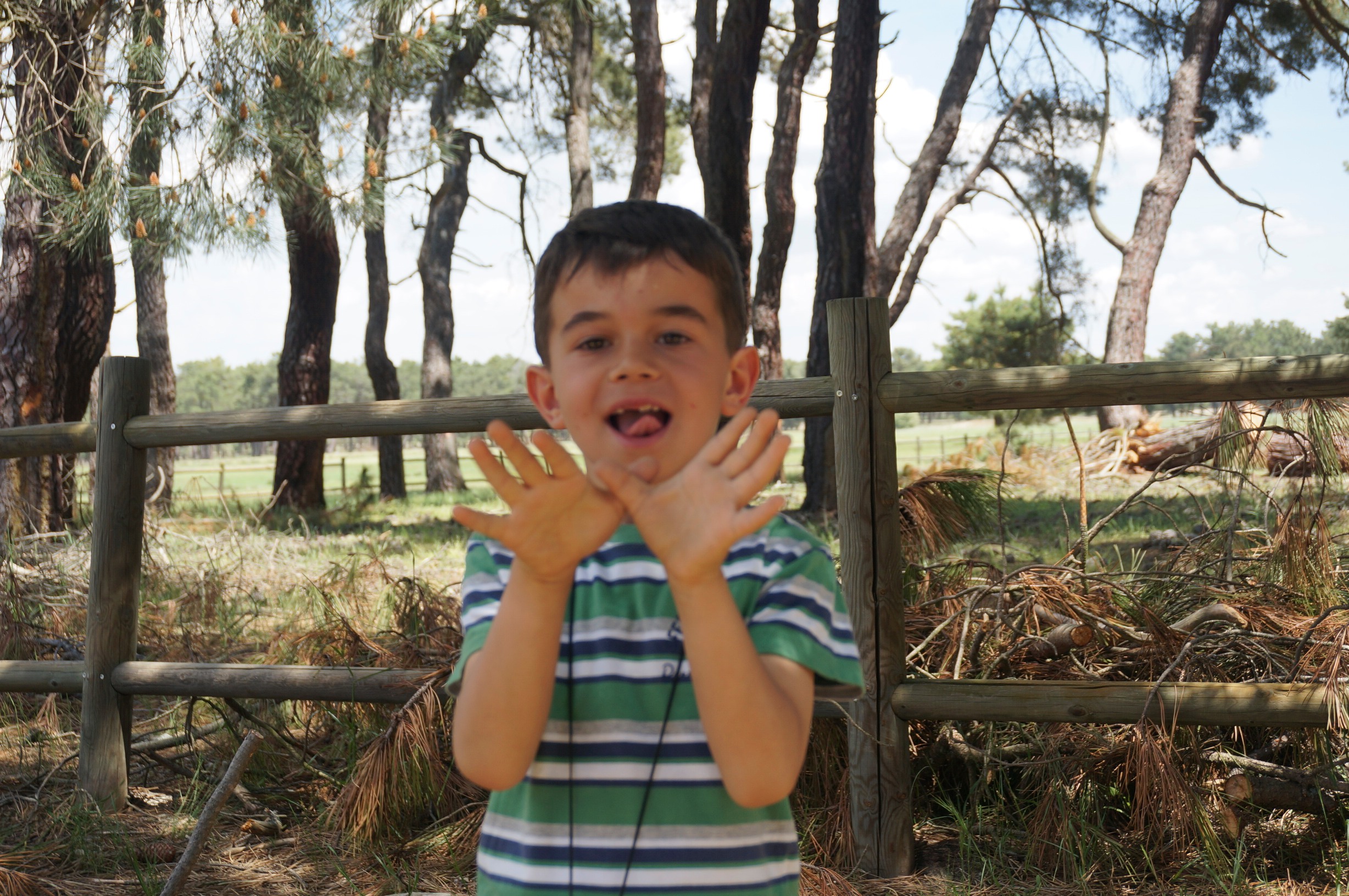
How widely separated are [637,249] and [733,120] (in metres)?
6.87

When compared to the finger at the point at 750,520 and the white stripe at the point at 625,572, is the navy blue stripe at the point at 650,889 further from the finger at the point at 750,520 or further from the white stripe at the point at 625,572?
the finger at the point at 750,520

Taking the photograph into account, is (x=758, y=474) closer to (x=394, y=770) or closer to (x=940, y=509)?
(x=394, y=770)

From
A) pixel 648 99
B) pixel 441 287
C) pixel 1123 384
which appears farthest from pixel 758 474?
pixel 441 287

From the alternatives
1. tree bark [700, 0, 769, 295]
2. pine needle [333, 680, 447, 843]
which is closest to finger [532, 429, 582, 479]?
pine needle [333, 680, 447, 843]

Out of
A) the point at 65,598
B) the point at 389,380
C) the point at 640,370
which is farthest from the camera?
the point at 389,380

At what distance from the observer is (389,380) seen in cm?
1661

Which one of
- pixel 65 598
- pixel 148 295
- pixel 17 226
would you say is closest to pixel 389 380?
pixel 148 295

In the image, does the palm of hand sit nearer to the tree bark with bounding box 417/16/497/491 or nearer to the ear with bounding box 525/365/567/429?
the ear with bounding box 525/365/567/429

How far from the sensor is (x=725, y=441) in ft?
3.02

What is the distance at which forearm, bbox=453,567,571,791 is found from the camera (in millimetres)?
982

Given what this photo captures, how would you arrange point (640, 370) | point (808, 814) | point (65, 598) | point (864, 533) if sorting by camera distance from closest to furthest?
1. point (640, 370)
2. point (864, 533)
3. point (808, 814)
4. point (65, 598)

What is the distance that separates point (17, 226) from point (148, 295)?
24.9ft

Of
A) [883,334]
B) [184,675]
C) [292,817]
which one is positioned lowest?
[292,817]

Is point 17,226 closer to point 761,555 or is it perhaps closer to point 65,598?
point 65,598
